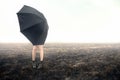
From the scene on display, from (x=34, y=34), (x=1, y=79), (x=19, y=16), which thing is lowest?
(x=1, y=79)

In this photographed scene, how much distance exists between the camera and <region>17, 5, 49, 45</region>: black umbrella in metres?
10.6

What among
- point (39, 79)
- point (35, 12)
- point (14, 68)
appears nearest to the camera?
point (39, 79)

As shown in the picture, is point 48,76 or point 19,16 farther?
point 19,16

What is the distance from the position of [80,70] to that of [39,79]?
2.25 metres

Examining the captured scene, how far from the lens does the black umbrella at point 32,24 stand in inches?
417

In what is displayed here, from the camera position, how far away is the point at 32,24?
10.7 m

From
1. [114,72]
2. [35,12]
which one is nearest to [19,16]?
[35,12]

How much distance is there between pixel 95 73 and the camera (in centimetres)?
1006

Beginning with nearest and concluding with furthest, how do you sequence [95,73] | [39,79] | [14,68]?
1. [39,79]
2. [95,73]
3. [14,68]

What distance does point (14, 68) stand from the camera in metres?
11.7

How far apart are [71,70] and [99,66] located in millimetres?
1703

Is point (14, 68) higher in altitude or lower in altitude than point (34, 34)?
lower

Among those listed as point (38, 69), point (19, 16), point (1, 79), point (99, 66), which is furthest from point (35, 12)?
point (99, 66)

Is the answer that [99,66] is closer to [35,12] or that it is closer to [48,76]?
[48,76]
